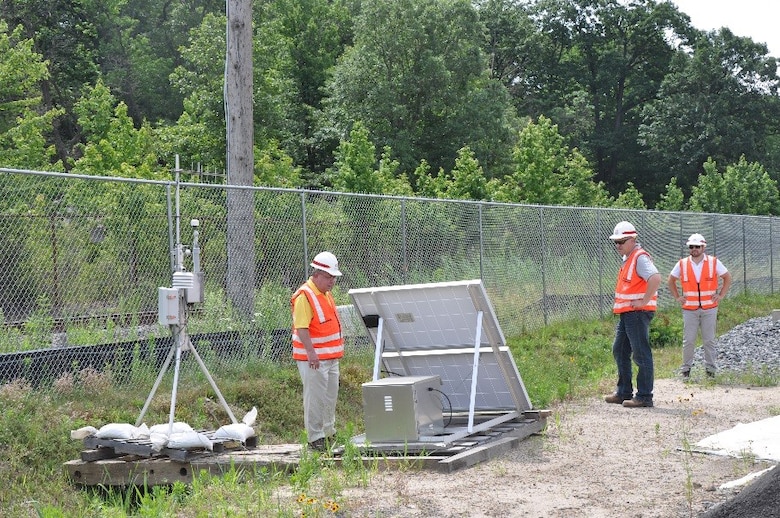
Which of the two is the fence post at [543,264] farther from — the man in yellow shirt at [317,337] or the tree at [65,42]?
the tree at [65,42]

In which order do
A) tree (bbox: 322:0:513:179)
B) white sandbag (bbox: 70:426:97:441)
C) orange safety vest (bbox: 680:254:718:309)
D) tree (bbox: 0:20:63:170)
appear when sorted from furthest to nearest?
tree (bbox: 322:0:513:179)
tree (bbox: 0:20:63:170)
orange safety vest (bbox: 680:254:718:309)
white sandbag (bbox: 70:426:97:441)

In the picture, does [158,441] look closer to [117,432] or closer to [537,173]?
[117,432]

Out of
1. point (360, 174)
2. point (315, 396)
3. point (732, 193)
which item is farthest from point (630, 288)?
point (732, 193)

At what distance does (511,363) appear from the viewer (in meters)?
10.5

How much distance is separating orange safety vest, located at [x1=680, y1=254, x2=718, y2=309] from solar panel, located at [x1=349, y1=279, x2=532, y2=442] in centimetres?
562

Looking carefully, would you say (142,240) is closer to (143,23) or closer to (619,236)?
(619,236)

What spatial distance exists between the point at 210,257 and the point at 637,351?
5374mm

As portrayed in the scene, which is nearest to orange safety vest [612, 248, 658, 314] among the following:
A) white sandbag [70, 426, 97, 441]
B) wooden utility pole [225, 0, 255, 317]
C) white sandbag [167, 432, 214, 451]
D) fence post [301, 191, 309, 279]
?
fence post [301, 191, 309, 279]

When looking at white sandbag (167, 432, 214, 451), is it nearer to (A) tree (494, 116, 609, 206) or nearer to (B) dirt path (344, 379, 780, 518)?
(B) dirt path (344, 379, 780, 518)

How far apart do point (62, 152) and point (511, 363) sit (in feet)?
138

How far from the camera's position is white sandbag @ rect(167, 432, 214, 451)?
8914 millimetres

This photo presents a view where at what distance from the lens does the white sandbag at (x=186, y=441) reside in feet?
29.2

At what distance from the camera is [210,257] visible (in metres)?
13.4

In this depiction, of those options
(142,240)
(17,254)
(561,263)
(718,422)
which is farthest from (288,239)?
(561,263)
